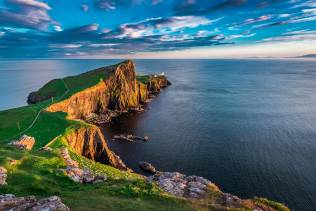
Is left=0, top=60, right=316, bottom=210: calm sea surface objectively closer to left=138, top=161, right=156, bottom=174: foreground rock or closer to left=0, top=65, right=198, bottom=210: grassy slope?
left=138, top=161, right=156, bottom=174: foreground rock

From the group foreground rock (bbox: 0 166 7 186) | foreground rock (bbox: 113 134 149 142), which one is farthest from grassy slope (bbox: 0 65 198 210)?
foreground rock (bbox: 113 134 149 142)

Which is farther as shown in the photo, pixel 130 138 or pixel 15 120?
pixel 130 138

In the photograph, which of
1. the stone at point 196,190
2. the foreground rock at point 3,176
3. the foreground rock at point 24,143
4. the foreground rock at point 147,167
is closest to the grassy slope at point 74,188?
the foreground rock at point 3,176

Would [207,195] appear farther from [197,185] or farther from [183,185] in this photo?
[183,185]

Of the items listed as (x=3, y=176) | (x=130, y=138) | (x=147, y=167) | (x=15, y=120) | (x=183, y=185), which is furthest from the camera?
(x=130, y=138)

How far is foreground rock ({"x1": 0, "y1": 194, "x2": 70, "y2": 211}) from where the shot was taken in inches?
829

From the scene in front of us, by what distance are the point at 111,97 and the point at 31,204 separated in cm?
12216

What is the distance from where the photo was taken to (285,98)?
159500 millimetres

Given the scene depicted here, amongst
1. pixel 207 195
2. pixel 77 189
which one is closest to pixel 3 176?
pixel 77 189

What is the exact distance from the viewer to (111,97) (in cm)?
14225

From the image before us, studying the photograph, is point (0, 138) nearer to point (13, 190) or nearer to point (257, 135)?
point (13, 190)

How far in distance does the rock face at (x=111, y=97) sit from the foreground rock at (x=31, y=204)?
3262 inches

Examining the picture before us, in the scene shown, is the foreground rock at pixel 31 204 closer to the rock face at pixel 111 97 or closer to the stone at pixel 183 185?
the stone at pixel 183 185

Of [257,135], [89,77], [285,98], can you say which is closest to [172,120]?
[257,135]
